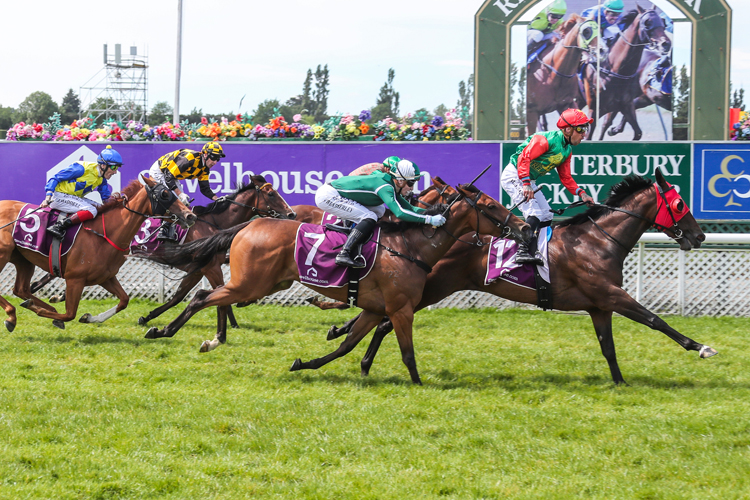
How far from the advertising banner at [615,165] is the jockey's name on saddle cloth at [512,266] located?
452cm

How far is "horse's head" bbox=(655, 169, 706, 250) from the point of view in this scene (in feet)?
19.8

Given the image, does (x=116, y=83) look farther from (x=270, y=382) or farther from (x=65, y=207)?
(x=270, y=382)

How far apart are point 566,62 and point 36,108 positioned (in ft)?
138

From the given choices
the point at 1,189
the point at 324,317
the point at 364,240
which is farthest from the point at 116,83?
the point at 364,240

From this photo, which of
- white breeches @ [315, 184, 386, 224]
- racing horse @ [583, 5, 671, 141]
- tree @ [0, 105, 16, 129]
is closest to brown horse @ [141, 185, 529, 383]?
white breeches @ [315, 184, 386, 224]

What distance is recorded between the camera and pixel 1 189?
1163 cm

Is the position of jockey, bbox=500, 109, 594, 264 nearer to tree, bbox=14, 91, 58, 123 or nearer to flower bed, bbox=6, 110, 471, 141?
flower bed, bbox=6, 110, 471, 141

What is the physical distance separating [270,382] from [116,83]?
37928mm

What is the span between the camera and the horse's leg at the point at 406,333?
575cm

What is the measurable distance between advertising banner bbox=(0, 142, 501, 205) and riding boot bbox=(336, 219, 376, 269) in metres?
4.84

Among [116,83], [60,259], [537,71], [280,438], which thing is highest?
[116,83]

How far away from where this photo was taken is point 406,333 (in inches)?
227

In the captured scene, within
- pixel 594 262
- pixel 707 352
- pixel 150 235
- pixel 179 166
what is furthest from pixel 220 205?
pixel 707 352

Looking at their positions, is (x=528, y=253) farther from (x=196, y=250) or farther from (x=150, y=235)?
(x=150, y=235)
